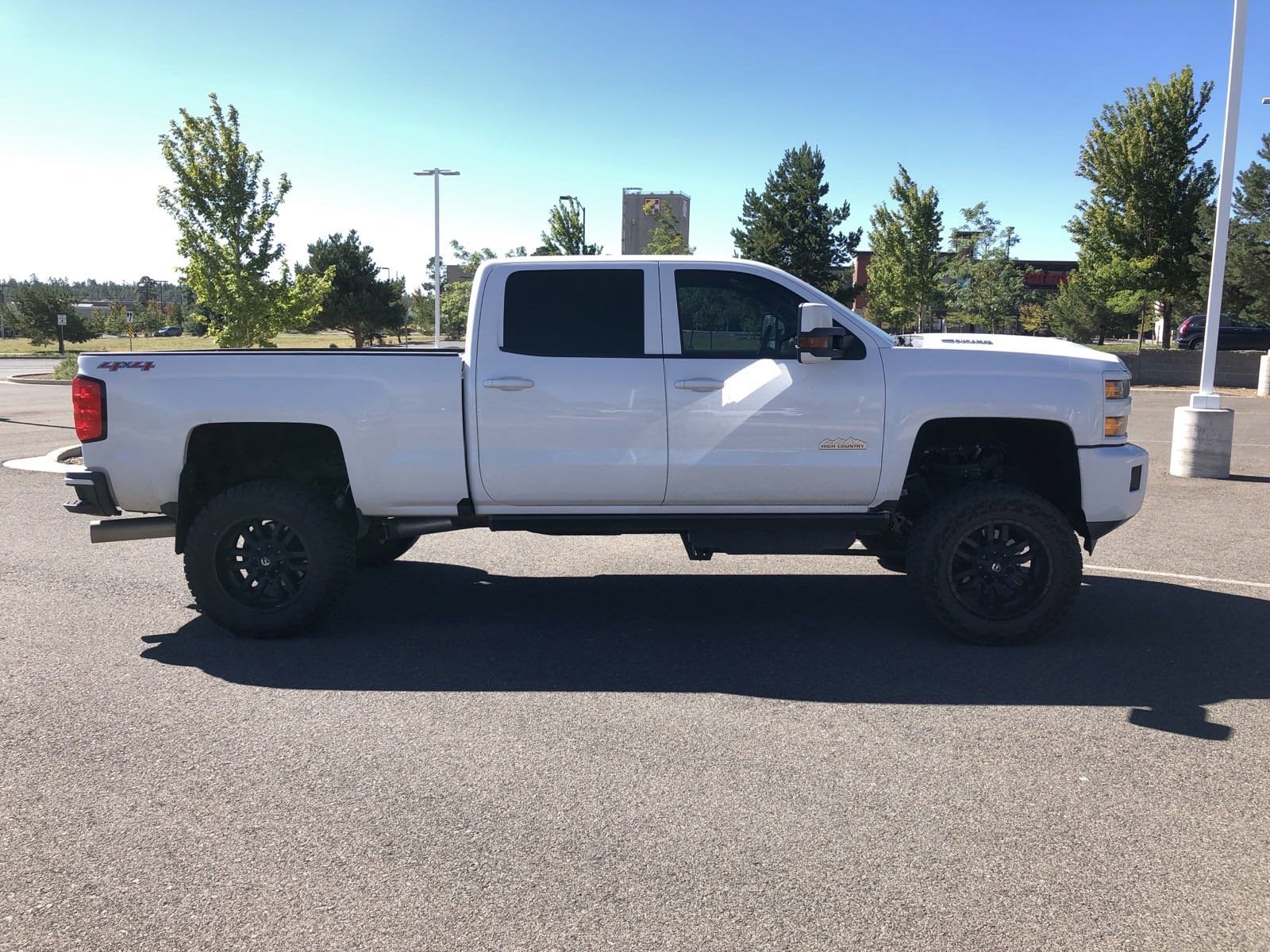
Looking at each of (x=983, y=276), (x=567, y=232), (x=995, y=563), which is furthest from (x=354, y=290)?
(x=995, y=563)

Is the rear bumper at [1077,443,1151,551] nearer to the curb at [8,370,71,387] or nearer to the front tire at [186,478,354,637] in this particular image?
the front tire at [186,478,354,637]

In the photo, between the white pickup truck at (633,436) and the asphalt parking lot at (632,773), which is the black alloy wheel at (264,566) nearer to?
the white pickup truck at (633,436)

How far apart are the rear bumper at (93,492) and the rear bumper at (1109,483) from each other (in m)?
5.48

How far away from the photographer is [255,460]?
5938 millimetres

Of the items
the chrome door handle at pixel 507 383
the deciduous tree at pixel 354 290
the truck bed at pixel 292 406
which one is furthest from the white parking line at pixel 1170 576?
the deciduous tree at pixel 354 290

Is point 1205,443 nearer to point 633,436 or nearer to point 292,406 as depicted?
point 633,436

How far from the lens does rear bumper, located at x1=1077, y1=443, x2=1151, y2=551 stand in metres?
5.48

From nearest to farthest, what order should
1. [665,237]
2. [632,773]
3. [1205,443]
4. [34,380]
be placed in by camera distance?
1. [632,773]
2. [1205,443]
3. [34,380]
4. [665,237]

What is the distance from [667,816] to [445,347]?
3.50 meters

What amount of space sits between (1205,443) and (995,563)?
7.62 m

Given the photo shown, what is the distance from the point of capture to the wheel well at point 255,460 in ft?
18.4

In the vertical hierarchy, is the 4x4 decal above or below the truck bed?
above

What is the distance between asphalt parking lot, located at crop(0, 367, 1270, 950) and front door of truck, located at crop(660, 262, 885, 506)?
2.88 feet

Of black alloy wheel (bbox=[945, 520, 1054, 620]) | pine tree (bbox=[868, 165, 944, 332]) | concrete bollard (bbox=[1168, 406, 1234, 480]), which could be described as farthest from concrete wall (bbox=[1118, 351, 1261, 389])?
black alloy wheel (bbox=[945, 520, 1054, 620])
